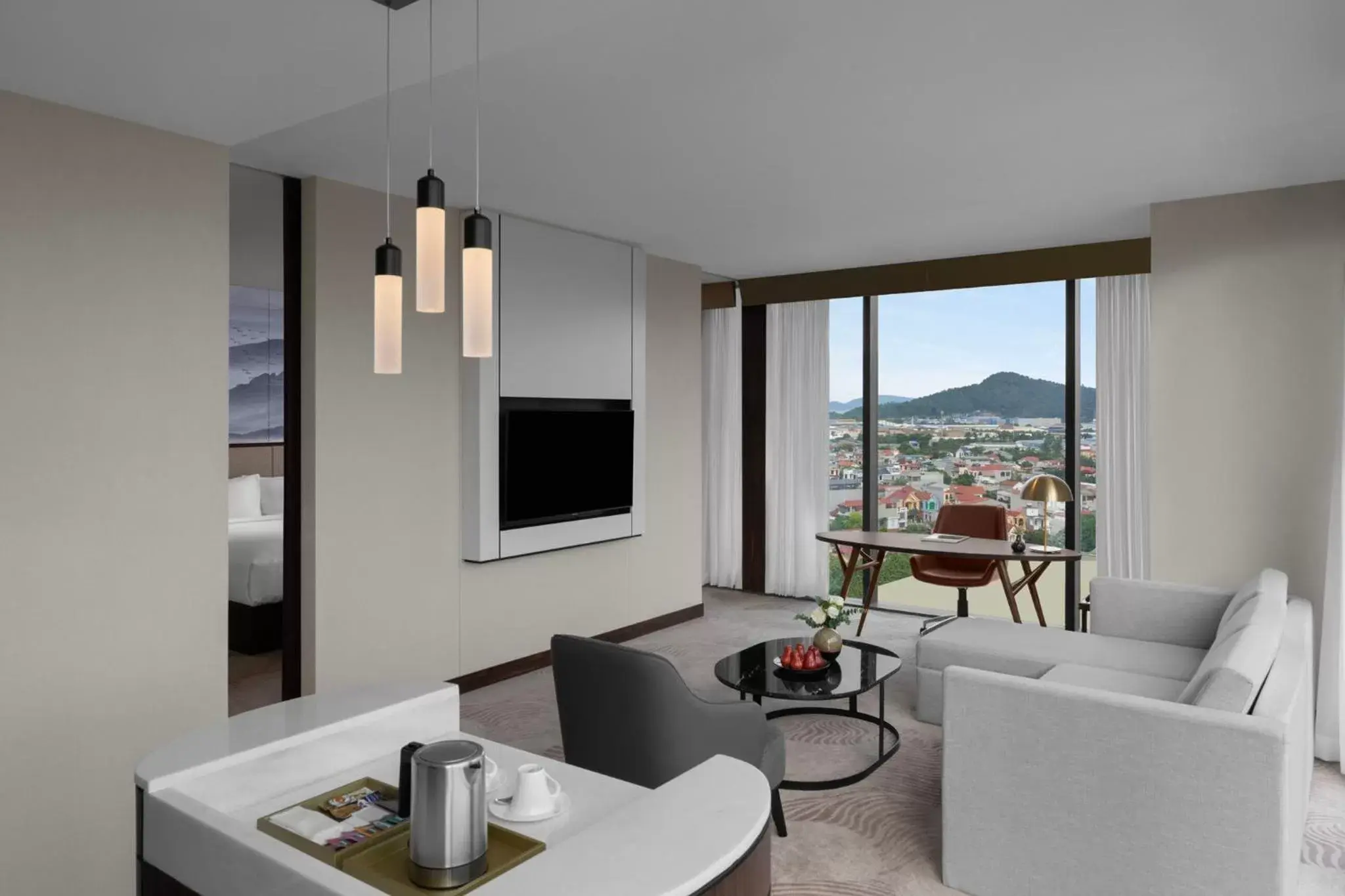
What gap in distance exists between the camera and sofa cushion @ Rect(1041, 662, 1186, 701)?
3.25 metres

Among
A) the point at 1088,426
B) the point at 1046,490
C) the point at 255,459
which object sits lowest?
the point at 1046,490

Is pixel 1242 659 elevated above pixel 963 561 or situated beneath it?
elevated above

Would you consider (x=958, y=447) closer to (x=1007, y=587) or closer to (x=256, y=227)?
(x=1007, y=587)

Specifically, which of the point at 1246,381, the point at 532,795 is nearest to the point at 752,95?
the point at 532,795

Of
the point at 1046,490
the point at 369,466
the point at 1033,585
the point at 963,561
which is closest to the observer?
the point at 369,466

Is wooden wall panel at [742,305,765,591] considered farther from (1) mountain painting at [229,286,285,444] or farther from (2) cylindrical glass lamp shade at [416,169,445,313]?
(2) cylindrical glass lamp shade at [416,169,445,313]

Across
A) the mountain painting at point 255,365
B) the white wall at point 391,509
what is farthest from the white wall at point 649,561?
the mountain painting at point 255,365

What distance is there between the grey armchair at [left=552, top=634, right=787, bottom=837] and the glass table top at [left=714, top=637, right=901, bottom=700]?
500 millimetres

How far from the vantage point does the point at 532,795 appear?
1.60 m

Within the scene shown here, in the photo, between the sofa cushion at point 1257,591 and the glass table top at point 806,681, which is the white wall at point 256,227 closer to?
the glass table top at point 806,681

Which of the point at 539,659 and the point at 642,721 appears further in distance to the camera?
the point at 539,659

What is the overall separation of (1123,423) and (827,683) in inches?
126

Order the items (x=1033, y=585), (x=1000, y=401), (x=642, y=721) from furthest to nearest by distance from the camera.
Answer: (x=1000, y=401), (x=1033, y=585), (x=642, y=721)

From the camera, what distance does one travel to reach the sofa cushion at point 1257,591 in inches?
134
